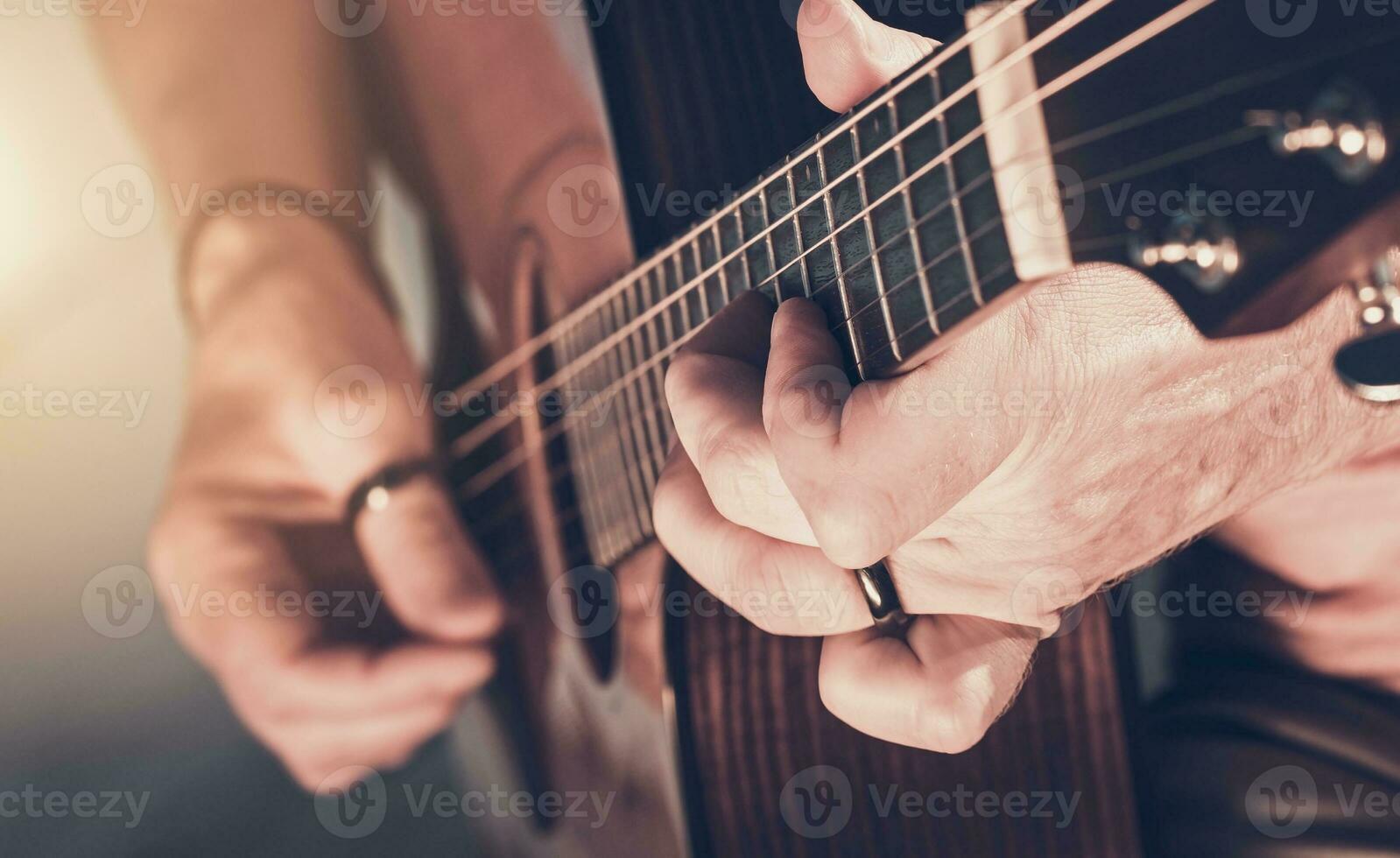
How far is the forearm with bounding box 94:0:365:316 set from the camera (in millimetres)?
952

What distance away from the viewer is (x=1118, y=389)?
41cm

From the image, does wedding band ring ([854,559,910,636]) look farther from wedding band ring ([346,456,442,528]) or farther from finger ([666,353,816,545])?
wedding band ring ([346,456,442,528])

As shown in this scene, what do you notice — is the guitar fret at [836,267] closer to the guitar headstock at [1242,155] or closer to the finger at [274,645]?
the guitar headstock at [1242,155]

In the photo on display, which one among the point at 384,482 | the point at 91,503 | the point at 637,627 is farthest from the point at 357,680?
the point at 91,503

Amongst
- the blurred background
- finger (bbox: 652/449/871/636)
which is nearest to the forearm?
the blurred background

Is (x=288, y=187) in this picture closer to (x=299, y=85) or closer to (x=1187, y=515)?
(x=299, y=85)

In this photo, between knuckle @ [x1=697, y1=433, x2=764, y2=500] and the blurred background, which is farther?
the blurred background

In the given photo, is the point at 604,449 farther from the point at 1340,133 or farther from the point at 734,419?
the point at 1340,133

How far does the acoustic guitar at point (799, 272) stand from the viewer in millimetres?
291

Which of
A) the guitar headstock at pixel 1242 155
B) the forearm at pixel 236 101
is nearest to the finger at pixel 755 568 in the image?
the guitar headstock at pixel 1242 155

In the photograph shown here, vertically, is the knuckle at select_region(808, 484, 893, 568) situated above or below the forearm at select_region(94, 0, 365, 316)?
below

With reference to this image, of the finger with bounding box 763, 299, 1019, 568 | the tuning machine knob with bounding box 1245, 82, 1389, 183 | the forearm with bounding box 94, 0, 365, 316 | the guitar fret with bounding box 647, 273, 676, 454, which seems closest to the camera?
the tuning machine knob with bounding box 1245, 82, 1389, 183

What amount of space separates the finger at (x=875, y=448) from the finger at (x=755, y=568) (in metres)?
0.07

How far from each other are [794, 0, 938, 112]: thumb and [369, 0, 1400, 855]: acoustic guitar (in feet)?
0.22
